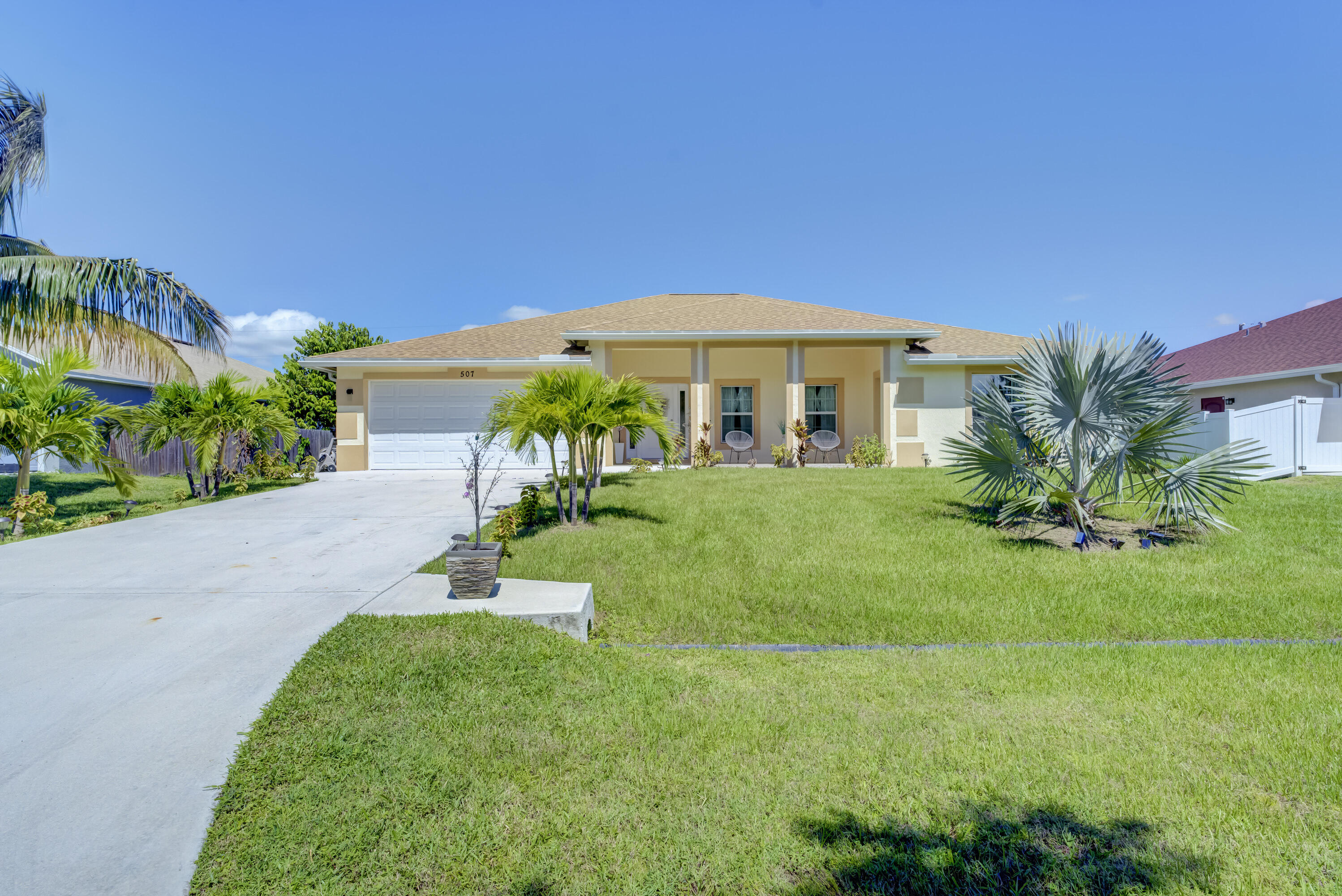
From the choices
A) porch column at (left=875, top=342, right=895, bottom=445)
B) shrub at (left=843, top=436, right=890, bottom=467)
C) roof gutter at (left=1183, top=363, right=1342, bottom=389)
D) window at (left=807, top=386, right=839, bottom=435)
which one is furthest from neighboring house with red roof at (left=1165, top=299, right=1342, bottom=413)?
window at (left=807, top=386, right=839, bottom=435)

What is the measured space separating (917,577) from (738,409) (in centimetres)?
1304

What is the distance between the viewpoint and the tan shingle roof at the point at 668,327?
1698 cm

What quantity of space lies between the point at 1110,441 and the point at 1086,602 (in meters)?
3.09

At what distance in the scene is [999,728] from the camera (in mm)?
3555

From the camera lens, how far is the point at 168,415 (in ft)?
39.0

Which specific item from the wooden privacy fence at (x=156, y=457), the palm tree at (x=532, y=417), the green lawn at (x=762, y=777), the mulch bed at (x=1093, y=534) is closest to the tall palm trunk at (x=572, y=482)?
the palm tree at (x=532, y=417)

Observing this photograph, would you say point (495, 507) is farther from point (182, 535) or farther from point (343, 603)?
point (343, 603)

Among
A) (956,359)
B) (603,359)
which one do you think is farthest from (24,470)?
(956,359)

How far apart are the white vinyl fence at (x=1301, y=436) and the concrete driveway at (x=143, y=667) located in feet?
54.7

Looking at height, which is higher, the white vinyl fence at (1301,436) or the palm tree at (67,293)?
the palm tree at (67,293)

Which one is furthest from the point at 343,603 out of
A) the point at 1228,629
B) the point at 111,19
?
the point at 111,19

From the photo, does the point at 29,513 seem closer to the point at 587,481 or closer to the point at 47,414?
the point at 47,414

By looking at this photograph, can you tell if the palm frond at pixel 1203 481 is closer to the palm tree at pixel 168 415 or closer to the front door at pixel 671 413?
the front door at pixel 671 413

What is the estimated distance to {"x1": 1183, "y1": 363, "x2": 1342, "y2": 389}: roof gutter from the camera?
Result: 16125mm
